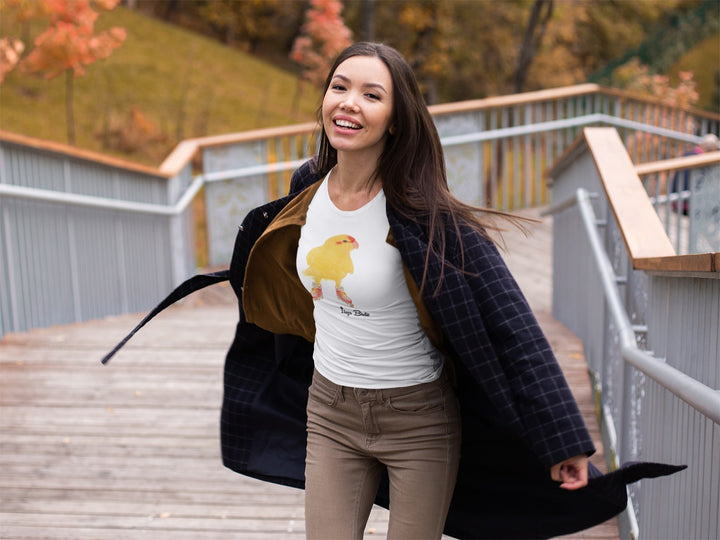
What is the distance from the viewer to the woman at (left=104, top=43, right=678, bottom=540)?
87.7 inches

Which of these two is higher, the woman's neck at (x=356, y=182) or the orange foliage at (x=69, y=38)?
the orange foliage at (x=69, y=38)

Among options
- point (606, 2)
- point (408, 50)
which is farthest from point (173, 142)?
point (606, 2)

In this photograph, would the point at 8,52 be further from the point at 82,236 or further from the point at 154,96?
the point at 154,96

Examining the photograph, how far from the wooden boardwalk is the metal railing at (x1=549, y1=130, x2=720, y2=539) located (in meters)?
0.40

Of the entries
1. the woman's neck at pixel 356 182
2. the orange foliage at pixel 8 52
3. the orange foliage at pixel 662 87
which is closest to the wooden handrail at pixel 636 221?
the woman's neck at pixel 356 182

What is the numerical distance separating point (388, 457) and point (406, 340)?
303 mm

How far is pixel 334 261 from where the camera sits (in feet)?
7.56

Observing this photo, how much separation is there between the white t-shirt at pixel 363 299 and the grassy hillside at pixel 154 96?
15035mm

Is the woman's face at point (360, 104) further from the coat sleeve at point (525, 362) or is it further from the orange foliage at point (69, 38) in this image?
the orange foliage at point (69, 38)

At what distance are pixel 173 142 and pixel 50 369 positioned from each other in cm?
1269

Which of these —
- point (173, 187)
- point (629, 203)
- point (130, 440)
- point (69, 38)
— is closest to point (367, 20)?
point (69, 38)

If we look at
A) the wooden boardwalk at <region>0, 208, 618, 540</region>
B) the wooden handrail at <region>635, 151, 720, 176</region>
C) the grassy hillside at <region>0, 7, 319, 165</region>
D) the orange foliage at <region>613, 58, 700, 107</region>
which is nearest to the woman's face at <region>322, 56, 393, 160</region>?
the wooden boardwalk at <region>0, 208, 618, 540</region>

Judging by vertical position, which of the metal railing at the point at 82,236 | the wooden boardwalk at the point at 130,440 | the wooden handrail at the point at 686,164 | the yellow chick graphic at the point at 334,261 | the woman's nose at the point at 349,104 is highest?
the woman's nose at the point at 349,104

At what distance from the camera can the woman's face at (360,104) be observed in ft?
7.47
